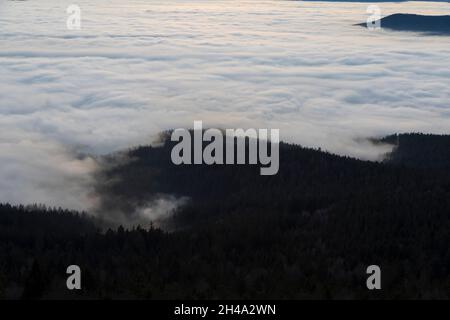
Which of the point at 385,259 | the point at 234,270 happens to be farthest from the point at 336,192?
the point at 234,270

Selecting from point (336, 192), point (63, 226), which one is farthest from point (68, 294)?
point (336, 192)

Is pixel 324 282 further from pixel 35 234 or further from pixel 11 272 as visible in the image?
pixel 35 234

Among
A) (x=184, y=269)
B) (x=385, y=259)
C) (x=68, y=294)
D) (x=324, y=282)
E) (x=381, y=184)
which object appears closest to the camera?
(x=68, y=294)

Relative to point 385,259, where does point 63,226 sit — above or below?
above

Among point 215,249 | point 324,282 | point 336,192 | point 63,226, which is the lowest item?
point 324,282

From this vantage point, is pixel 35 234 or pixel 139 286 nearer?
pixel 139 286
